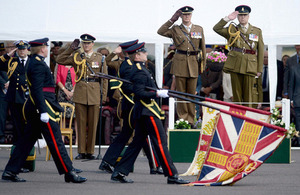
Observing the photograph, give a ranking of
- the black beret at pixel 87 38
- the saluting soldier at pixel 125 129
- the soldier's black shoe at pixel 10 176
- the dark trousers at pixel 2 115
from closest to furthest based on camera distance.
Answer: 1. the soldier's black shoe at pixel 10 176
2. the saluting soldier at pixel 125 129
3. the black beret at pixel 87 38
4. the dark trousers at pixel 2 115

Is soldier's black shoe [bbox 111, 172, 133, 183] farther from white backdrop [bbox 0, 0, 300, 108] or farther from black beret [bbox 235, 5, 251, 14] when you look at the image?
white backdrop [bbox 0, 0, 300, 108]

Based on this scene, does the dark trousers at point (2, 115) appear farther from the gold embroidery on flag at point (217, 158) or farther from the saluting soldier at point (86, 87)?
the gold embroidery on flag at point (217, 158)

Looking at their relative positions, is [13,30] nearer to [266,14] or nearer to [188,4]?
[188,4]

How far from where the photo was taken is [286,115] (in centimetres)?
1366

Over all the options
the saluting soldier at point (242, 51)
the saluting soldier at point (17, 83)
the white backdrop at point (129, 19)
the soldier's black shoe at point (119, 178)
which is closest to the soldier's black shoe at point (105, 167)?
the soldier's black shoe at point (119, 178)

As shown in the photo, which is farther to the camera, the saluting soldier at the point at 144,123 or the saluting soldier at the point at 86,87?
the saluting soldier at the point at 86,87

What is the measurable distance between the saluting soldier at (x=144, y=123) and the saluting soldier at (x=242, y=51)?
3.62 metres

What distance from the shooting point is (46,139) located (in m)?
9.89

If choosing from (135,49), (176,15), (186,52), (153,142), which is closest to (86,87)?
(186,52)

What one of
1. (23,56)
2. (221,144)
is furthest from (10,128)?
(221,144)

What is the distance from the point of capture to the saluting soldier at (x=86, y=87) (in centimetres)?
1322

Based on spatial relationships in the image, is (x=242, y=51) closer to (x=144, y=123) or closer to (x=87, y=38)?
(x=87, y=38)

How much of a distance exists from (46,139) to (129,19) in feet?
17.5

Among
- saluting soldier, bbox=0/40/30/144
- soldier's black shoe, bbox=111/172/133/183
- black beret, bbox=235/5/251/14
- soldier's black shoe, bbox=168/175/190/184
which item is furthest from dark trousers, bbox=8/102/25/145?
black beret, bbox=235/5/251/14
